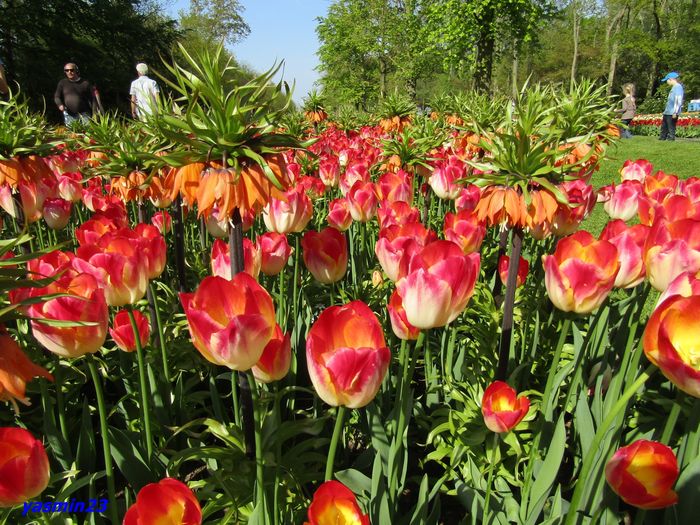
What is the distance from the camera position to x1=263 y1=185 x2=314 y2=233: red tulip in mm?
2119

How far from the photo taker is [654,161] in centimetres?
1162

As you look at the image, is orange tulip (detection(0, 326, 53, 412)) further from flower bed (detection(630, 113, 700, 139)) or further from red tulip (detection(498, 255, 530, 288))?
flower bed (detection(630, 113, 700, 139))

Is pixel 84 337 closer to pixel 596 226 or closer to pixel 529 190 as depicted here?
pixel 529 190

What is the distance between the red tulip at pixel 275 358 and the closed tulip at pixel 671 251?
105cm

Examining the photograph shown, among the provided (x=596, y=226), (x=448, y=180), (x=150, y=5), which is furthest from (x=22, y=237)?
(x=150, y=5)

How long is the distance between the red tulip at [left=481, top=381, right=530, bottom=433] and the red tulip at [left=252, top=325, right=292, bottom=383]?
0.54 metres

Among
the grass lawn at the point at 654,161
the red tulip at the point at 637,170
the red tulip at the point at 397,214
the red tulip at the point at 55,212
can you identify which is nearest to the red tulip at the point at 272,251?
the red tulip at the point at 397,214

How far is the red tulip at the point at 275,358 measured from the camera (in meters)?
1.12

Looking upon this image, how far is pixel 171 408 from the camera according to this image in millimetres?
1822

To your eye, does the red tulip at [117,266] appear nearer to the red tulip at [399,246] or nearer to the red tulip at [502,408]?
the red tulip at [399,246]

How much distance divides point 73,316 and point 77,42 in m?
27.0

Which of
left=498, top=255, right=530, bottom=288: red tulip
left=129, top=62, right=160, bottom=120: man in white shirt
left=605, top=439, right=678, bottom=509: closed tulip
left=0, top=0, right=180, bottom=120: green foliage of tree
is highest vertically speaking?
left=0, top=0, right=180, bottom=120: green foliage of tree

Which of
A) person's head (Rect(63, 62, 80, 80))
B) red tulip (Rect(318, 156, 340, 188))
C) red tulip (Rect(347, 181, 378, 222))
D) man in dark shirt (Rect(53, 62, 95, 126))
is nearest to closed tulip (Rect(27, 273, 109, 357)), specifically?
red tulip (Rect(347, 181, 378, 222))

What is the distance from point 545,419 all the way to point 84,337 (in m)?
1.36
